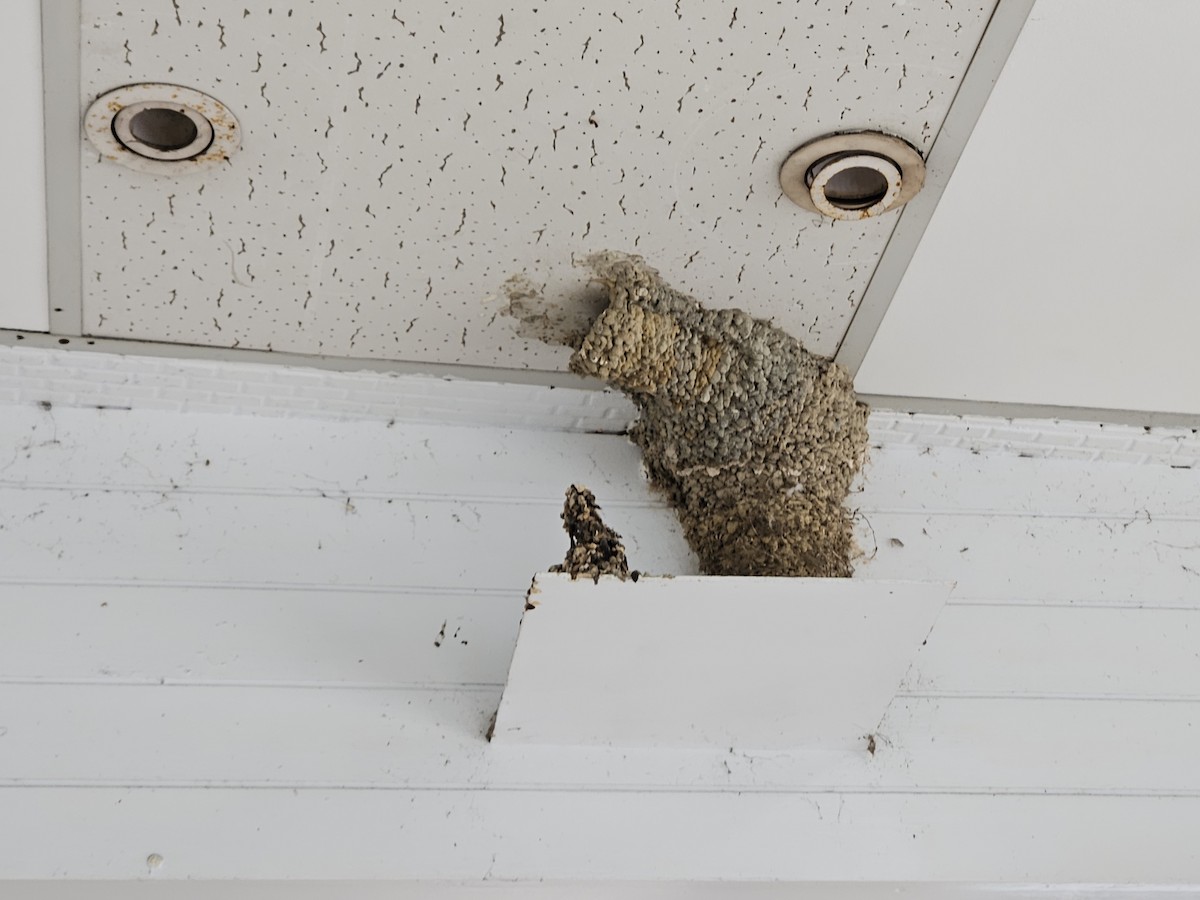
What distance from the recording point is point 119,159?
58.1 inches

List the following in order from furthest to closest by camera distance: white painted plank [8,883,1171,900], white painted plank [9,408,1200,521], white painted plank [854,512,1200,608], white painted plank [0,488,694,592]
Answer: white painted plank [854,512,1200,608], white painted plank [9,408,1200,521], white painted plank [0,488,694,592], white painted plank [8,883,1171,900]

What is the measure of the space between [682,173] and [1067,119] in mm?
502

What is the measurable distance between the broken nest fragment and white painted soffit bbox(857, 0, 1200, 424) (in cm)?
62

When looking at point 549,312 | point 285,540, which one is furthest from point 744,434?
point 285,540

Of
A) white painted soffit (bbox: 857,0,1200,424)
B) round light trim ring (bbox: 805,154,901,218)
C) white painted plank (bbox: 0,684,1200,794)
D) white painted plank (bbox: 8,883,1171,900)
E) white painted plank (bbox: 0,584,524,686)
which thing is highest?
white painted soffit (bbox: 857,0,1200,424)

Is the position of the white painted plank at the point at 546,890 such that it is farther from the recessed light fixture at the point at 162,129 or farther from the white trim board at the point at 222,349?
the recessed light fixture at the point at 162,129

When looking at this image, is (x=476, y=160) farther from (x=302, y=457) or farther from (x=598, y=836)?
(x=598, y=836)

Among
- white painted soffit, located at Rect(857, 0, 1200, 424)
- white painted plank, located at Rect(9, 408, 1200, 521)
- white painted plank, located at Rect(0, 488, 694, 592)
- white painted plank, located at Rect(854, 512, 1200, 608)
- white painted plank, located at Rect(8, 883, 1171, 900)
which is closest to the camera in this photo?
white painted plank, located at Rect(8, 883, 1171, 900)

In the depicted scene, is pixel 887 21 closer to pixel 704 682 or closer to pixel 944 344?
pixel 944 344

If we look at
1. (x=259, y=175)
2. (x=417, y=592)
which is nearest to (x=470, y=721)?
(x=417, y=592)

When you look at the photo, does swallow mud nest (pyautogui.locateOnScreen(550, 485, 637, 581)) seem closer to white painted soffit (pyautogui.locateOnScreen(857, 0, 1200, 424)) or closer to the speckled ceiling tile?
the speckled ceiling tile

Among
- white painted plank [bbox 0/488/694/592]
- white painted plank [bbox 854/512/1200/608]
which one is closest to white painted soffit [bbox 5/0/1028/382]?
white painted plank [bbox 0/488/694/592]

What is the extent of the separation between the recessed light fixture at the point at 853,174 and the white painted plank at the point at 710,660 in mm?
514

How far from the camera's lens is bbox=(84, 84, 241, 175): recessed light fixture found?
141 cm
